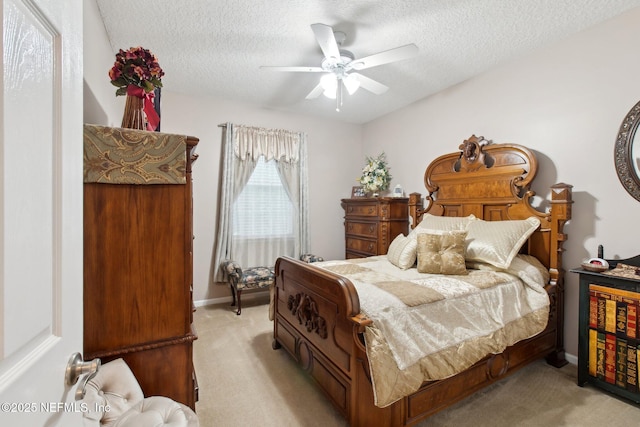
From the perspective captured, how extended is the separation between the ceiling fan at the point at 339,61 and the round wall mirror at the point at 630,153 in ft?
5.71

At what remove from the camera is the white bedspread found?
154cm

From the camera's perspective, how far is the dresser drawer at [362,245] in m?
4.08

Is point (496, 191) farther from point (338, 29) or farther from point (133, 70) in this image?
point (133, 70)

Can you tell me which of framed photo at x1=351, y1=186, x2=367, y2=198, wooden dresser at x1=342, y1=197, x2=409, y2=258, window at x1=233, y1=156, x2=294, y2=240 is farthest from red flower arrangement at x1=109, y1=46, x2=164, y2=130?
framed photo at x1=351, y1=186, x2=367, y2=198

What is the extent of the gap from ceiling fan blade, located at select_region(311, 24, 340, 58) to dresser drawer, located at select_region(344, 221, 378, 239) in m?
2.40

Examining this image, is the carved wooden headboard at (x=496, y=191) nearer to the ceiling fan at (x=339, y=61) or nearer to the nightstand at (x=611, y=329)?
the nightstand at (x=611, y=329)

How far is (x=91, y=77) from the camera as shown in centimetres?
180

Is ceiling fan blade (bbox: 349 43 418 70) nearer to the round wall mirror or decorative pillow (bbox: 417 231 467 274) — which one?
decorative pillow (bbox: 417 231 467 274)

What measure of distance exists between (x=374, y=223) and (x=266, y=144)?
1.97m

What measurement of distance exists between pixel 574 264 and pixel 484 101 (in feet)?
6.23

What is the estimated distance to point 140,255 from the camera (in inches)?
50.5

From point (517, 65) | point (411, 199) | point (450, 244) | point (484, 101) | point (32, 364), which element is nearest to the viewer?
point (32, 364)

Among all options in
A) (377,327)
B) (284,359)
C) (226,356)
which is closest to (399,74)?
(377,327)

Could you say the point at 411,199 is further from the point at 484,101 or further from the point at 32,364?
the point at 32,364
